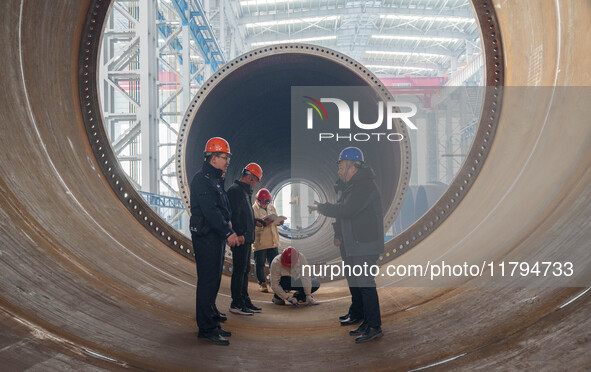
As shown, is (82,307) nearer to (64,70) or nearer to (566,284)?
(64,70)

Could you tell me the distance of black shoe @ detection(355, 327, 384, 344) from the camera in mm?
3139

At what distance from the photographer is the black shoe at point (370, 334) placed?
10.3ft

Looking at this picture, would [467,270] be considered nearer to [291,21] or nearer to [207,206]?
[207,206]

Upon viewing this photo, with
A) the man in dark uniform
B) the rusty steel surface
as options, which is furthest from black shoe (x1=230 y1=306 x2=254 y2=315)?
the man in dark uniform

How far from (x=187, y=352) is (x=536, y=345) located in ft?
6.05

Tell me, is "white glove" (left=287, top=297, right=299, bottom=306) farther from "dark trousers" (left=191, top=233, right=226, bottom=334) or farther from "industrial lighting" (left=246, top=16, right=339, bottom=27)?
"industrial lighting" (left=246, top=16, right=339, bottom=27)

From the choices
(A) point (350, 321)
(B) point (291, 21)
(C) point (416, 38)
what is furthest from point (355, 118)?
(C) point (416, 38)

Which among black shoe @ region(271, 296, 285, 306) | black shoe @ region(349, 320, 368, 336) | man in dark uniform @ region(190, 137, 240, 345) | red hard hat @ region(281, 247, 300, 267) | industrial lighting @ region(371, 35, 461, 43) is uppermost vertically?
industrial lighting @ region(371, 35, 461, 43)

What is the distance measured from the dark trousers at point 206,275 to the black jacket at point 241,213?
3.73 feet

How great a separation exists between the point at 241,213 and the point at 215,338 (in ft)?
4.82

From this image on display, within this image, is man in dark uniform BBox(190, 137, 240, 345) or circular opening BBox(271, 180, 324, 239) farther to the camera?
circular opening BBox(271, 180, 324, 239)

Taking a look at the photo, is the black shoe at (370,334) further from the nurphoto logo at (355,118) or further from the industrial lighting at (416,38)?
the industrial lighting at (416,38)

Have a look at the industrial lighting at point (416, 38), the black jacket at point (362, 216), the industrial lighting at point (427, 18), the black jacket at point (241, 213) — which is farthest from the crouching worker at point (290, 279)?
the industrial lighting at point (416, 38)

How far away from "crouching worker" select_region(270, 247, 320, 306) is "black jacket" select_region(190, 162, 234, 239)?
64.8 inches
